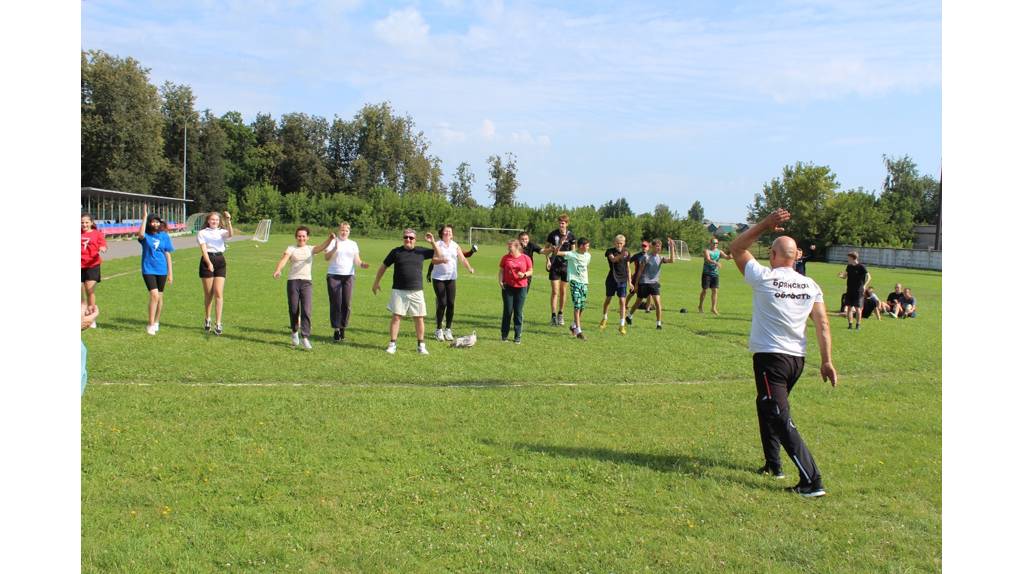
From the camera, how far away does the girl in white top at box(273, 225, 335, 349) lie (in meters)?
12.0

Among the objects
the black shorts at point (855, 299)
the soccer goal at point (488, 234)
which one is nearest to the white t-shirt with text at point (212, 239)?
the black shorts at point (855, 299)

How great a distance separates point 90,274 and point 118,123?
62850 millimetres

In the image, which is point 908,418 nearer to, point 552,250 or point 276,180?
point 552,250

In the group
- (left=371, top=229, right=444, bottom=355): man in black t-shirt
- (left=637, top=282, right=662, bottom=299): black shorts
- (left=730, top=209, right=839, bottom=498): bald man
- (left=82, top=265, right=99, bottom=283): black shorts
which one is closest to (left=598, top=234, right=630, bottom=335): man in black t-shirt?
(left=637, top=282, right=662, bottom=299): black shorts

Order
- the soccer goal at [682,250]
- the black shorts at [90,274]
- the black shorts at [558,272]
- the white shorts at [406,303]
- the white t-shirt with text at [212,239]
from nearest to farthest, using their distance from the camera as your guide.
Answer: the white shorts at [406,303], the black shorts at [90,274], the white t-shirt with text at [212,239], the black shorts at [558,272], the soccer goal at [682,250]

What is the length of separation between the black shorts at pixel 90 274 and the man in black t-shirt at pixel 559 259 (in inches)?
310

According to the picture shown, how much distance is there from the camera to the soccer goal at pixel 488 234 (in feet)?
239

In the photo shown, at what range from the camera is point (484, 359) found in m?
11.6

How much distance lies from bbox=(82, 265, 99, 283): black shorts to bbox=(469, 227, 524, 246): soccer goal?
194 ft

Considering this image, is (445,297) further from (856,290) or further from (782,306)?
(856,290)

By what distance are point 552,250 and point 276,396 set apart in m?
7.32

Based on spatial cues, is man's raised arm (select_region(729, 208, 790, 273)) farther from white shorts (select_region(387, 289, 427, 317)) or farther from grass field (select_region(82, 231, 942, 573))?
white shorts (select_region(387, 289, 427, 317))

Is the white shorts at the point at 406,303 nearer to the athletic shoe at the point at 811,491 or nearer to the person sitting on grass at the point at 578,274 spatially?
the person sitting on grass at the point at 578,274
